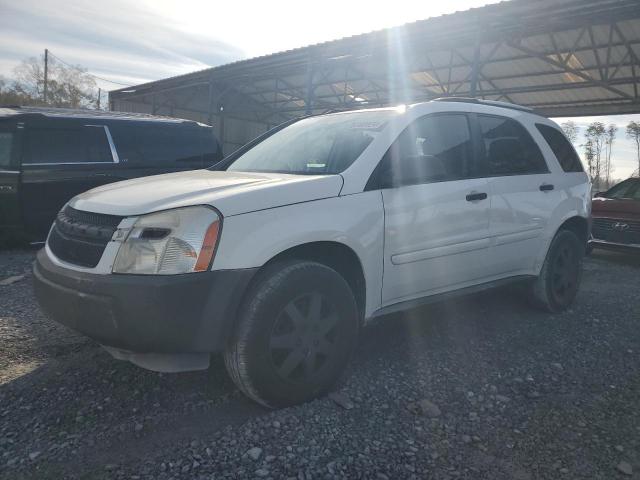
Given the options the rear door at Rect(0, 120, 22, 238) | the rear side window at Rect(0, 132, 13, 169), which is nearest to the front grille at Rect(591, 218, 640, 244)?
the rear door at Rect(0, 120, 22, 238)

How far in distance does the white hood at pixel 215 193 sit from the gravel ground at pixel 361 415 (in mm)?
1018

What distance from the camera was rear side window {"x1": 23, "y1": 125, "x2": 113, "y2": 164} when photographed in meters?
6.00

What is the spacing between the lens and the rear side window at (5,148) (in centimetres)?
588

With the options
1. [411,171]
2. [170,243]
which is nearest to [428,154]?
[411,171]

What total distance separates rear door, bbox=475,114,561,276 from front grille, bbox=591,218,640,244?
373cm

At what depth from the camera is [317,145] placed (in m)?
3.36

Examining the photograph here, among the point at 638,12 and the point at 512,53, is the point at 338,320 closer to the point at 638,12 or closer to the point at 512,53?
the point at 638,12

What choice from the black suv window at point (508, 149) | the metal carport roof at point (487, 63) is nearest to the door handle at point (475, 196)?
the black suv window at point (508, 149)

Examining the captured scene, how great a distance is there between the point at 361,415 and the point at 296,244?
3.10 ft

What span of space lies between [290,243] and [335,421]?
3.01 feet

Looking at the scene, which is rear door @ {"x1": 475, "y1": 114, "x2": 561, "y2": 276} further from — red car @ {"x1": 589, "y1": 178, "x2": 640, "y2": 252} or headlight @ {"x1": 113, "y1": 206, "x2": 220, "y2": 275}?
red car @ {"x1": 589, "y1": 178, "x2": 640, "y2": 252}

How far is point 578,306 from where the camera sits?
15.8ft

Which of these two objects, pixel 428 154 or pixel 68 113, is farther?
pixel 68 113

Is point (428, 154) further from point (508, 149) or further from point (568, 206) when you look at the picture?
point (568, 206)
